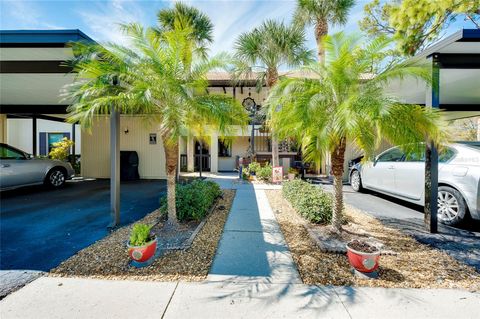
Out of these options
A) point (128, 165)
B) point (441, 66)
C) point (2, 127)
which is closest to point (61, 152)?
point (2, 127)

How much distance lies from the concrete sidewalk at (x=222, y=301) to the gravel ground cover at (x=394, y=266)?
0.15 metres

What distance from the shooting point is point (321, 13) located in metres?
9.08

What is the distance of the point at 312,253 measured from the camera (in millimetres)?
3367

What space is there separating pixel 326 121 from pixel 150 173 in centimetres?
959

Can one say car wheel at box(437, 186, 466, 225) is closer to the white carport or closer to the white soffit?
the white carport

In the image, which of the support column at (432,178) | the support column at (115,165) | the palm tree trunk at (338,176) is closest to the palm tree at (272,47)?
the palm tree trunk at (338,176)

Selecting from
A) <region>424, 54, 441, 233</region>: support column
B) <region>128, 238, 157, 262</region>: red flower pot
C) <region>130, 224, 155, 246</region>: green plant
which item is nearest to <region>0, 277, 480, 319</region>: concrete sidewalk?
<region>128, 238, 157, 262</region>: red flower pot

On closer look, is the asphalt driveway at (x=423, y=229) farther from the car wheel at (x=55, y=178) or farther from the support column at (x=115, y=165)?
the car wheel at (x=55, y=178)

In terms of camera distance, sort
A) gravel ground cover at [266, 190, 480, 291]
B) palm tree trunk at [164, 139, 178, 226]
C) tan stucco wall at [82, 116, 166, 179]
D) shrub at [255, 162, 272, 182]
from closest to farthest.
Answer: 1. gravel ground cover at [266, 190, 480, 291]
2. palm tree trunk at [164, 139, 178, 226]
3. shrub at [255, 162, 272, 182]
4. tan stucco wall at [82, 116, 166, 179]

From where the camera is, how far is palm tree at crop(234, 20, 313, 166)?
8219mm

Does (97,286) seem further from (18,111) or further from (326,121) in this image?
(18,111)

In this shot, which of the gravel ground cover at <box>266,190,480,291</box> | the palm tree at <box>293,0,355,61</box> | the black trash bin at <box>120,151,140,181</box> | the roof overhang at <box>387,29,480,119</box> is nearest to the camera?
the gravel ground cover at <box>266,190,480,291</box>

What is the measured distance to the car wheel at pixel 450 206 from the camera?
4.30 meters

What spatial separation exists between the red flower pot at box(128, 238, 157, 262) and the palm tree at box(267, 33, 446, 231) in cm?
269
